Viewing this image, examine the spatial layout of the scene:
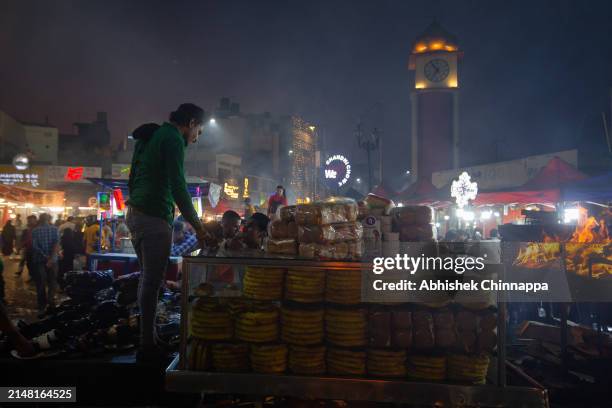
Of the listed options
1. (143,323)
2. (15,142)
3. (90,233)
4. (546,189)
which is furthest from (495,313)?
(15,142)

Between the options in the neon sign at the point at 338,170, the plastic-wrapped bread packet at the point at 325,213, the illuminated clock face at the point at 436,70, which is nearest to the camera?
the plastic-wrapped bread packet at the point at 325,213

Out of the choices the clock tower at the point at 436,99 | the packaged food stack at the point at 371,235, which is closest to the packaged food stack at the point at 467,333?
the packaged food stack at the point at 371,235

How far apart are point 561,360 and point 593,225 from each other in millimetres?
Result: 5469

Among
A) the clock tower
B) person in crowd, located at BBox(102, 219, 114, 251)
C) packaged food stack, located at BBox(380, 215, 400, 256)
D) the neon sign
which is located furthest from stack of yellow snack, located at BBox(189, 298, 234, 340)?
the clock tower

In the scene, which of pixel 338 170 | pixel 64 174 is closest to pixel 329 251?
pixel 338 170

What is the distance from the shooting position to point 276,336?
3111mm

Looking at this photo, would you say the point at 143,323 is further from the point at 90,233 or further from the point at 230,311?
the point at 90,233

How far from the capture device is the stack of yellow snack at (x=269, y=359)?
302 cm

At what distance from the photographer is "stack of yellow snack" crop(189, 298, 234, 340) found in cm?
311

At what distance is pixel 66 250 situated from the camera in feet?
40.9

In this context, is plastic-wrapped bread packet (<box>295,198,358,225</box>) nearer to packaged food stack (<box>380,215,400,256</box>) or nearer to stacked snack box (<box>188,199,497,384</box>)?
stacked snack box (<box>188,199,497,384</box>)

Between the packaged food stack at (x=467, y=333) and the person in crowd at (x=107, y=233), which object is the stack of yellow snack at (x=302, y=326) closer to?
the packaged food stack at (x=467, y=333)

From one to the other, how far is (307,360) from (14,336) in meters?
2.61

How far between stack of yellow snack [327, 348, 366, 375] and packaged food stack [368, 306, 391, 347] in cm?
14
